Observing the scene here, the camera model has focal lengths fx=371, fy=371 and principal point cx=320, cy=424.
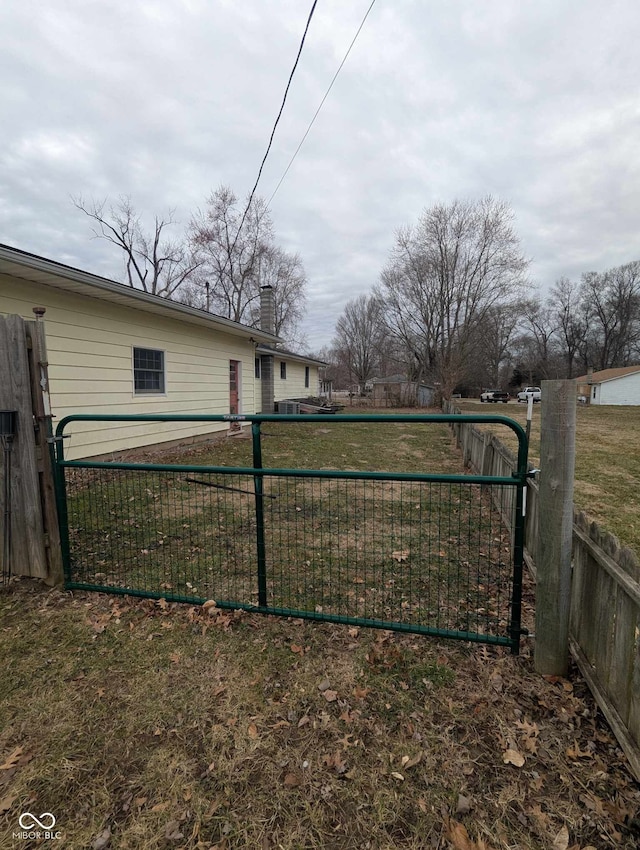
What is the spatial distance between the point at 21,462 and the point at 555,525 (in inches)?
134

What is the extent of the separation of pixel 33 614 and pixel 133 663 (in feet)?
3.25

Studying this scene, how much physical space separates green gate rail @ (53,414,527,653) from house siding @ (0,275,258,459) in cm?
247

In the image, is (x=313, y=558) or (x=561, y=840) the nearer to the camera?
(x=561, y=840)

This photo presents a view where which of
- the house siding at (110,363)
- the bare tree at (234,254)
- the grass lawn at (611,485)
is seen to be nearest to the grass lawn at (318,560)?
the grass lawn at (611,485)

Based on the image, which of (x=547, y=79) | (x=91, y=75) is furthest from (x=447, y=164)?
(x=91, y=75)

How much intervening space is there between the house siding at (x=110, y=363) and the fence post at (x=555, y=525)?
6.42 meters

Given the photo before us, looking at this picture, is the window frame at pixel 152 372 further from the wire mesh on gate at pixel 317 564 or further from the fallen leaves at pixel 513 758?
the fallen leaves at pixel 513 758

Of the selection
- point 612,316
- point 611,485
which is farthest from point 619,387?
point 611,485

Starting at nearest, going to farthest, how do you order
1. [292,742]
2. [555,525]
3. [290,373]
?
1. [292,742]
2. [555,525]
3. [290,373]

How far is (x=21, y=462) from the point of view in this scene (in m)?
2.65

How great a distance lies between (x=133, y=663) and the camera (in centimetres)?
209

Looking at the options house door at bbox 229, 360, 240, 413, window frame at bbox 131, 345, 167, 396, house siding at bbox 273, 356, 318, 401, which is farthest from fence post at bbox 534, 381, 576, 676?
house siding at bbox 273, 356, 318, 401

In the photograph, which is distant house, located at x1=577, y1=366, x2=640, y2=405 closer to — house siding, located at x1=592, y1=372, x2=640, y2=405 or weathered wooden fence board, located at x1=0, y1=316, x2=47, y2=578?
house siding, located at x1=592, y1=372, x2=640, y2=405

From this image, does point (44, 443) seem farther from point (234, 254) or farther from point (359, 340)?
point (359, 340)
